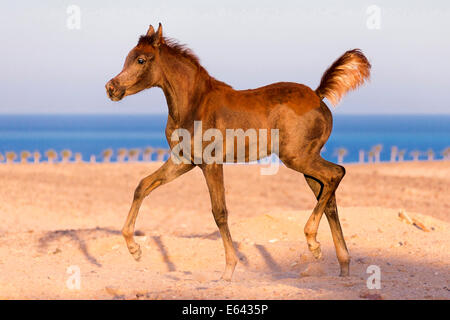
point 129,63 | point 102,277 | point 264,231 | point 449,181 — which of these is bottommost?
point 449,181

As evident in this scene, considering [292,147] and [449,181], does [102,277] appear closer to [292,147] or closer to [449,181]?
[292,147]

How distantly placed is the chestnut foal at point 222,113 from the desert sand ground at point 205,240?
887 mm

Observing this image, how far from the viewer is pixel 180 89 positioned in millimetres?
6906

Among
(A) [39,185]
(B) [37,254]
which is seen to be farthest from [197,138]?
(A) [39,185]

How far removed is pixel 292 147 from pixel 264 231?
16.0ft

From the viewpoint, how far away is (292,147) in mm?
6930

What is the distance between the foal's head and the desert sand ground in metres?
2.07

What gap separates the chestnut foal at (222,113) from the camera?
6.73 meters

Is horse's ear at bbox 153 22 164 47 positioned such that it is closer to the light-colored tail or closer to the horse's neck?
the horse's neck

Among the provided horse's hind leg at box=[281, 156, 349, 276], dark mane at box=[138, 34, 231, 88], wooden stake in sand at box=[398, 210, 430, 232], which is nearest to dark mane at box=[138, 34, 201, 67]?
dark mane at box=[138, 34, 231, 88]

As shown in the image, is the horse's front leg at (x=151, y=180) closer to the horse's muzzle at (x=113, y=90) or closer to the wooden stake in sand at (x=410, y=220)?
the horse's muzzle at (x=113, y=90)

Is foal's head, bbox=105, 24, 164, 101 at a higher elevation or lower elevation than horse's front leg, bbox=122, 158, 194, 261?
higher

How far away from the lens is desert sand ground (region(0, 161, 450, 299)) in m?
6.57

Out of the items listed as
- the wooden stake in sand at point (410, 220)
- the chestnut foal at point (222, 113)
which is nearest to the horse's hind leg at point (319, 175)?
the chestnut foal at point (222, 113)
